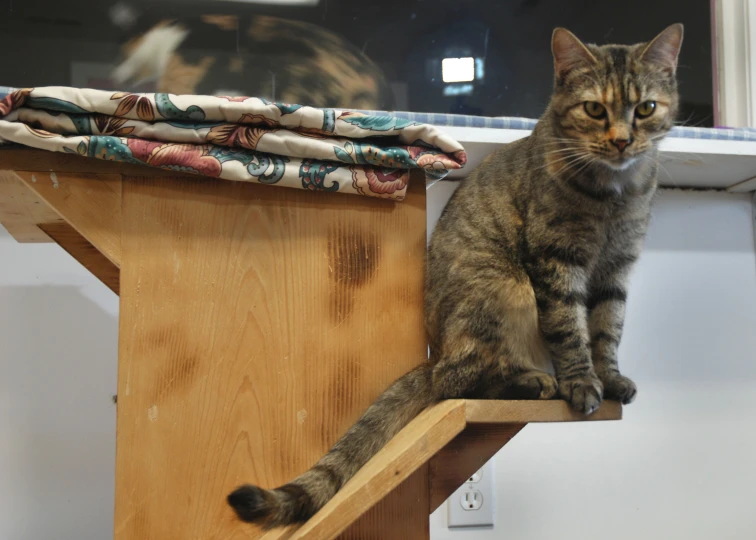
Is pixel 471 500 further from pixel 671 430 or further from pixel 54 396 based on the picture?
pixel 54 396

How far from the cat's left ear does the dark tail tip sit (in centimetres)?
97

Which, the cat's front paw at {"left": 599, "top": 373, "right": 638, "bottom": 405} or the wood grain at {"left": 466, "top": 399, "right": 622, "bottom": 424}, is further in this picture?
the cat's front paw at {"left": 599, "top": 373, "right": 638, "bottom": 405}

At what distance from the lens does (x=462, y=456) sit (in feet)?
3.67

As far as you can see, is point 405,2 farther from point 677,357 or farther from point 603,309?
point 677,357

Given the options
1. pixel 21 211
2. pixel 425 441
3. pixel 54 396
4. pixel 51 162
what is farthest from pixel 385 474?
pixel 54 396

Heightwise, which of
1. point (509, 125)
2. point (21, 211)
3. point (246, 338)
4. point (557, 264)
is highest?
point (509, 125)

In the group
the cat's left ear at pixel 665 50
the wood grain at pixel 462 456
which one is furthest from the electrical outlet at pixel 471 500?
the cat's left ear at pixel 665 50

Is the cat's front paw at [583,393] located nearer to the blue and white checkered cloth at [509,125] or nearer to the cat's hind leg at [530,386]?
the cat's hind leg at [530,386]

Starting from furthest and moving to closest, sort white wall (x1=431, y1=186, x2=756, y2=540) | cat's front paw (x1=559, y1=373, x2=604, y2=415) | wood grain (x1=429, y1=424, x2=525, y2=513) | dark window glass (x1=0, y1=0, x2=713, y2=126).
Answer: dark window glass (x1=0, y1=0, x2=713, y2=126) → white wall (x1=431, y1=186, x2=756, y2=540) → wood grain (x1=429, y1=424, x2=525, y2=513) → cat's front paw (x1=559, y1=373, x2=604, y2=415)

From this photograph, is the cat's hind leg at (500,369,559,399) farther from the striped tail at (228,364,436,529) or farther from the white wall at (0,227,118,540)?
the white wall at (0,227,118,540)

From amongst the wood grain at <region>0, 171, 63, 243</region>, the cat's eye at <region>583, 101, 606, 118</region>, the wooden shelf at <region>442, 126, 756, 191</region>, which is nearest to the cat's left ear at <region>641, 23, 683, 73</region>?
the cat's eye at <region>583, 101, 606, 118</region>

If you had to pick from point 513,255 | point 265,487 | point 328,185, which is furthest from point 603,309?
point 265,487

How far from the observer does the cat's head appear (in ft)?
3.54

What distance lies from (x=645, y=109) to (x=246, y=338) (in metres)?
0.77
